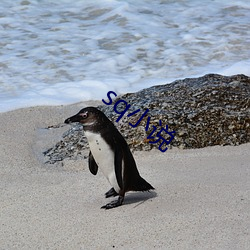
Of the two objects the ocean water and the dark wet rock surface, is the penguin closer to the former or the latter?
the dark wet rock surface

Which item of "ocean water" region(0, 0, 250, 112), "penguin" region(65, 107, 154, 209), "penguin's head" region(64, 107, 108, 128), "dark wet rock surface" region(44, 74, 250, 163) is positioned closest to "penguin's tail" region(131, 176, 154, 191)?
"penguin" region(65, 107, 154, 209)

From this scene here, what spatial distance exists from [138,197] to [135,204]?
0.47 ft

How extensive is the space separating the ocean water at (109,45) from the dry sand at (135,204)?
6.12 ft

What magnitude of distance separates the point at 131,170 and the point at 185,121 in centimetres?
137

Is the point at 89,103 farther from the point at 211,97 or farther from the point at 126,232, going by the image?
the point at 126,232

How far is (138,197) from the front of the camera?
386 cm

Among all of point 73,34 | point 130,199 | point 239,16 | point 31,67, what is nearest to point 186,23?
point 239,16

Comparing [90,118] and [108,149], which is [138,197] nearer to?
[108,149]

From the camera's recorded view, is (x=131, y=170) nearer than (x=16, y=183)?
Yes

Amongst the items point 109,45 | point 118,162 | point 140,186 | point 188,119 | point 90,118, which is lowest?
point 109,45

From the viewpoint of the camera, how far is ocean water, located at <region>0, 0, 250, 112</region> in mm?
7051

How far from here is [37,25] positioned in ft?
31.5

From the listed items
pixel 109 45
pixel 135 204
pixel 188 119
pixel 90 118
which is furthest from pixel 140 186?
pixel 109 45

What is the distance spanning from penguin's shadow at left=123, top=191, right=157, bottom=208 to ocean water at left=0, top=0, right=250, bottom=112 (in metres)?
2.53
